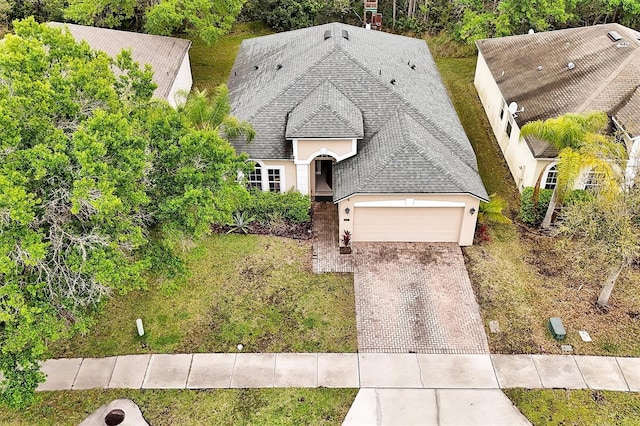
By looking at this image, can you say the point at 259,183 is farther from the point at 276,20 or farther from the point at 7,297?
the point at 276,20

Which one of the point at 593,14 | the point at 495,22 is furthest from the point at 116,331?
the point at 593,14

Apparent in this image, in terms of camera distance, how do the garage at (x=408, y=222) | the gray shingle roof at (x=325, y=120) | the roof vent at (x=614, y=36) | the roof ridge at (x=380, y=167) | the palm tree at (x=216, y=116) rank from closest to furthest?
the palm tree at (x=216, y=116) < the roof ridge at (x=380, y=167) < the garage at (x=408, y=222) < the gray shingle roof at (x=325, y=120) < the roof vent at (x=614, y=36)

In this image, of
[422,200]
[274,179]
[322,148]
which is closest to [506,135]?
[422,200]

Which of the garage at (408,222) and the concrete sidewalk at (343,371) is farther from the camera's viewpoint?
the garage at (408,222)

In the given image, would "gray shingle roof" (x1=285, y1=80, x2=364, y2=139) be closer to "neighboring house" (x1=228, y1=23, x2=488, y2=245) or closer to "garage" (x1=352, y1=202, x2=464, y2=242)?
"neighboring house" (x1=228, y1=23, x2=488, y2=245)

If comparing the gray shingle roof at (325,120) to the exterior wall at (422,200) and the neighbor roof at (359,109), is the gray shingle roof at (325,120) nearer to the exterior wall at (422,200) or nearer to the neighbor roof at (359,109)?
the neighbor roof at (359,109)

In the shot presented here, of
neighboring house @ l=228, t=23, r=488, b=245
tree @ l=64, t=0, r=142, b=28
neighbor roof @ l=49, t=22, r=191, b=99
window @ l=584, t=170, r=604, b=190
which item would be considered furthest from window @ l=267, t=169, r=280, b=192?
tree @ l=64, t=0, r=142, b=28

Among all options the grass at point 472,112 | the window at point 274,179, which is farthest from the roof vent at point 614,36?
the window at point 274,179
